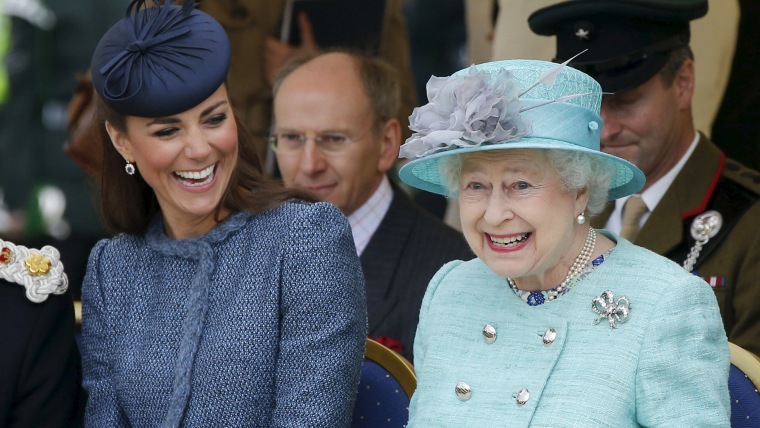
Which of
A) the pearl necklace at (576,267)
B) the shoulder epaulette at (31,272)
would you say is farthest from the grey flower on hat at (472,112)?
the shoulder epaulette at (31,272)

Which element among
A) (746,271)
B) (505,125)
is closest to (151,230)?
(505,125)

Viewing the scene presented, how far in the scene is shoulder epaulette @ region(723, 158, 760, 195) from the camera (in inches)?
143

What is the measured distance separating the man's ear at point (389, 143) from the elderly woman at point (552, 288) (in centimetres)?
163

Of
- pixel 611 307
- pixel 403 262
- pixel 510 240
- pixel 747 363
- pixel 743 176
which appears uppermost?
pixel 510 240

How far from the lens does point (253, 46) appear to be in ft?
17.3

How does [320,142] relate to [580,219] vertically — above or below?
below

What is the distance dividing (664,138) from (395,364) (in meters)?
1.21

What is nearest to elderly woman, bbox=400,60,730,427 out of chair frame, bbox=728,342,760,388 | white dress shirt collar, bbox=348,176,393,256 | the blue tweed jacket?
the blue tweed jacket

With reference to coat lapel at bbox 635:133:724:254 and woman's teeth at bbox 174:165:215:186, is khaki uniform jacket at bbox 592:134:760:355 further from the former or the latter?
woman's teeth at bbox 174:165:215:186

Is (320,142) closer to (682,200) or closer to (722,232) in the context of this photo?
(682,200)

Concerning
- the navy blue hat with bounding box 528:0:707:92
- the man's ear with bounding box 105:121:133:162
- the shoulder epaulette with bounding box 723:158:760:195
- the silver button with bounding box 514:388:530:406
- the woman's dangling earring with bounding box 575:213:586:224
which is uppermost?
the navy blue hat with bounding box 528:0:707:92

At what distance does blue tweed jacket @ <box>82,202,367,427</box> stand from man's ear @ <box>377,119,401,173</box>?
4.61ft

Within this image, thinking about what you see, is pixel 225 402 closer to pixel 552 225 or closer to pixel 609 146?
pixel 552 225

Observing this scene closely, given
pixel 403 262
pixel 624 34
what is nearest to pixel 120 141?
pixel 403 262
